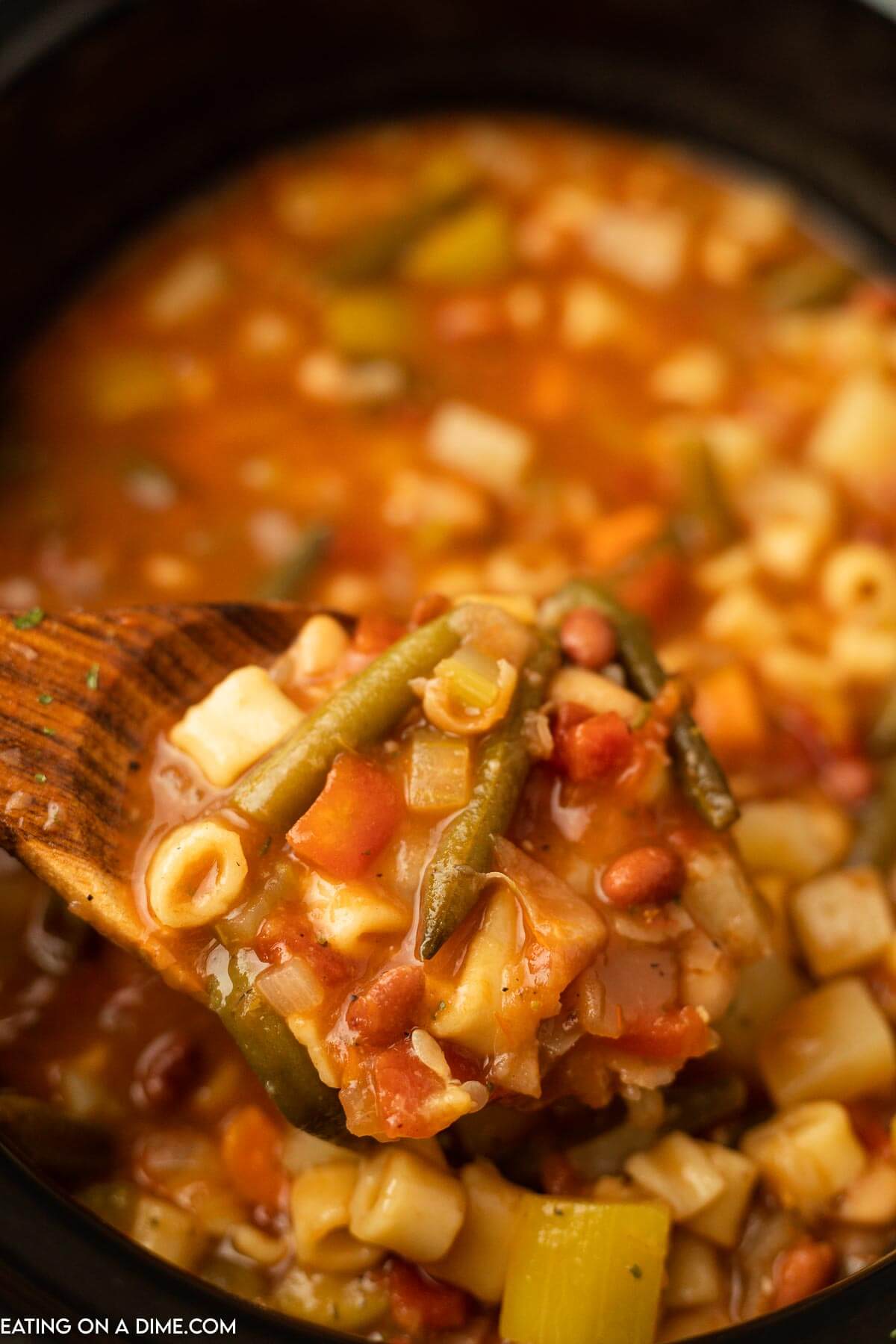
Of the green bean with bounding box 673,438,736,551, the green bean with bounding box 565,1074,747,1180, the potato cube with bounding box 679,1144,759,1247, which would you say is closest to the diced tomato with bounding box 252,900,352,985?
the green bean with bounding box 565,1074,747,1180

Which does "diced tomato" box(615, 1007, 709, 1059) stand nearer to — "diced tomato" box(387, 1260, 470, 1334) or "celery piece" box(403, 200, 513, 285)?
"diced tomato" box(387, 1260, 470, 1334)

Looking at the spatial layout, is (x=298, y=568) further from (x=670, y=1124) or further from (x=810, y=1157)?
(x=810, y=1157)

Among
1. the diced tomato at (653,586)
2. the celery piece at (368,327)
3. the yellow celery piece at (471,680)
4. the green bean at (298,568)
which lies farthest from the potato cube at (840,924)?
the celery piece at (368,327)

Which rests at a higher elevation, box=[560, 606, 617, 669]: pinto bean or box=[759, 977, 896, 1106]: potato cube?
box=[560, 606, 617, 669]: pinto bean

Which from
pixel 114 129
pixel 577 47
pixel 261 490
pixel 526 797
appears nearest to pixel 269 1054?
pixel 526 797

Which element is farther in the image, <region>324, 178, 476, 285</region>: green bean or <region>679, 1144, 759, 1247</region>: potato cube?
<region>324, 178, 476, 285</region>: green bean

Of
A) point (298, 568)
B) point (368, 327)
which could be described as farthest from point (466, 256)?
point (298, 568)

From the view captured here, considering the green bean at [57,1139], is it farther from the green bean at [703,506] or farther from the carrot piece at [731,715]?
the green bean at [703,506]
